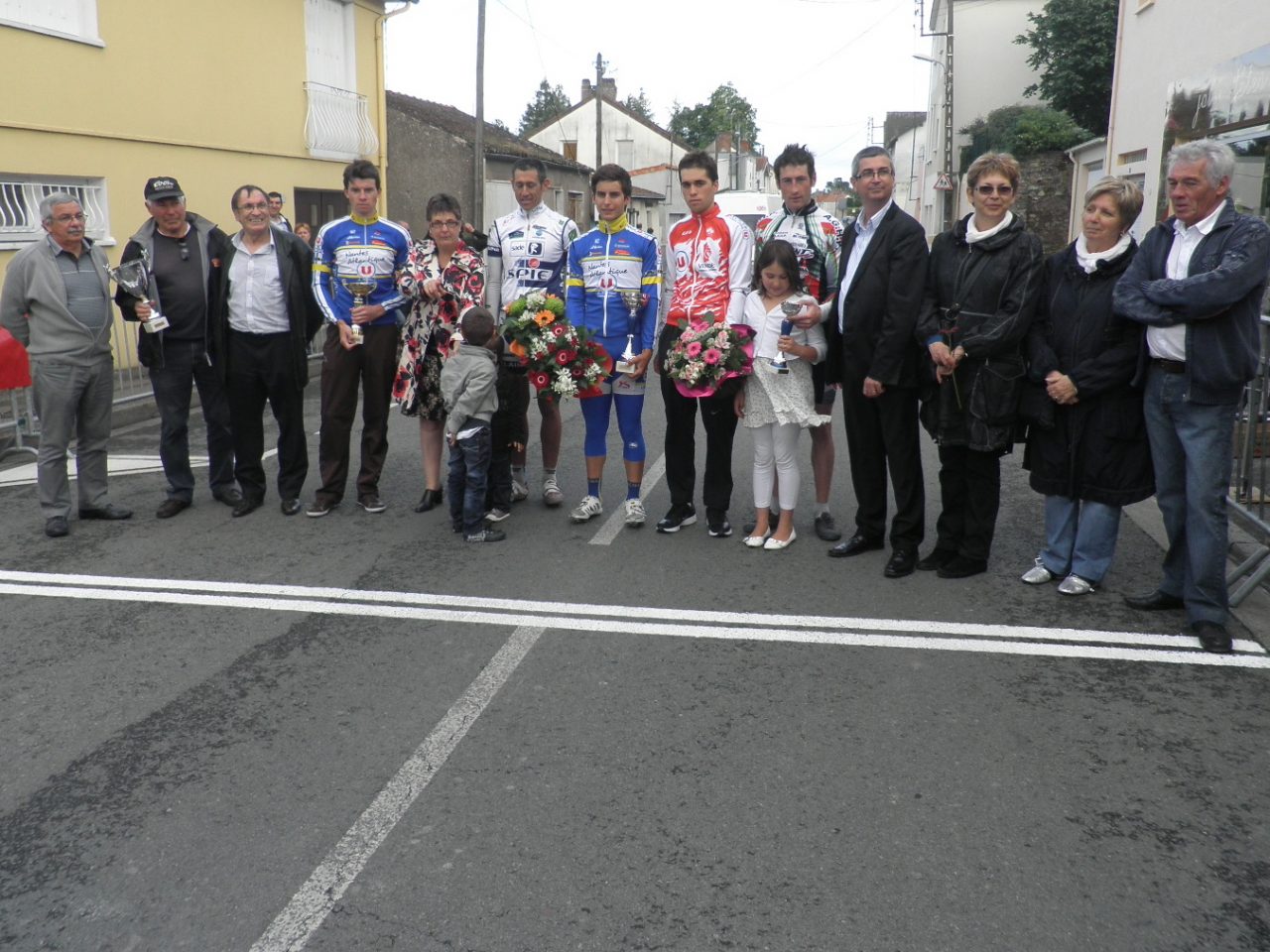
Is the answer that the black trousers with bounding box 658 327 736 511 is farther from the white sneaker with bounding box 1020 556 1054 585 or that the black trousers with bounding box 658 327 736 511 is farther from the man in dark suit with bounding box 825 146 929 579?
the white sneaker with bounding box 1020 556 1054 585

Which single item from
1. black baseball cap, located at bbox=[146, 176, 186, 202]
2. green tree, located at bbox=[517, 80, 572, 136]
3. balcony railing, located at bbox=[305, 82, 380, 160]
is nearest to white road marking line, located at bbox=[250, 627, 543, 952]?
black baseball cap, located at bbox=[146, 176, 186, 202]

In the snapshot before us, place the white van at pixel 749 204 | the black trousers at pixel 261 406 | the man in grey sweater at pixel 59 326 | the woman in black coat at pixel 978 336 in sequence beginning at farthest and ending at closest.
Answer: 1. the white van at pixel 749 204
2. the black trousers at pixel 261 406
3. the man in grey sweater at pixel 59 326
4. the woman in black coat at pixel 978 336

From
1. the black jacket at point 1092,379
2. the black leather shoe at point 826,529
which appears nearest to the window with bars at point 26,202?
the black leather shoe at point 826,529

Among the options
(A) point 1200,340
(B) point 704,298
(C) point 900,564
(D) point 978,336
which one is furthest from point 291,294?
(A) point 1200,340

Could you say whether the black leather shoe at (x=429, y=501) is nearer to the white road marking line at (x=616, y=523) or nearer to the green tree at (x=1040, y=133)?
the white road marking line at (x=616, y=523)

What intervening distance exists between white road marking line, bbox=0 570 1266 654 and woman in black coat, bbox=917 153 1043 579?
861 mm

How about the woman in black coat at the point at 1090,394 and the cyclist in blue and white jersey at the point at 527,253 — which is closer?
the woman in black coat at the point at 1090,394

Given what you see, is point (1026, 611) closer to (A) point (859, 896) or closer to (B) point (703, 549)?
(B) point (703, 549)

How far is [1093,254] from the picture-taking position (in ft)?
18.0

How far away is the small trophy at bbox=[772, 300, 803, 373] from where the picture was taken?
20.6 feet

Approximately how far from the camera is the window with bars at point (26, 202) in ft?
45.2

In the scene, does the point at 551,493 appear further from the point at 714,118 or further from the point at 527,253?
the point at 714,118

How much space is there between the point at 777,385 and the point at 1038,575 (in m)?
1.75

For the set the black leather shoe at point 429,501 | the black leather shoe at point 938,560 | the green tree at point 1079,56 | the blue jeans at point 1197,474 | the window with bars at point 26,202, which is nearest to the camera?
the blue jeans at point 1197,474
